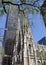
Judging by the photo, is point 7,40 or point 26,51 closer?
point 26,51

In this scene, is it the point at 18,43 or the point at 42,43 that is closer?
the point at 18,43

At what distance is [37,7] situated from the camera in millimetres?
6105

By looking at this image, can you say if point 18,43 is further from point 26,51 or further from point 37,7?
point 37,7

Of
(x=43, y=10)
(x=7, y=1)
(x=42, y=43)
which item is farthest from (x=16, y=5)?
(x=42, y=43)

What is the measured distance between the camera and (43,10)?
198 inches

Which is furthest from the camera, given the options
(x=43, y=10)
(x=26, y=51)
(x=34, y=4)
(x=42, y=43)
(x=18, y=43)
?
(x=42, y=43)

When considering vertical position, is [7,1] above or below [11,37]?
below

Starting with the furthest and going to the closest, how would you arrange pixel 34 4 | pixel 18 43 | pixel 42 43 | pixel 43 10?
pixel 42 43 < pixel 18 43 < pixel 34 4 < pixel 43 10

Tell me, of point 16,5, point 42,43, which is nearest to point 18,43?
point 42,43

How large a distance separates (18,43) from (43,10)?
51868mm

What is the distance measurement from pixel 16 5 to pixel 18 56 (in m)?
46.8

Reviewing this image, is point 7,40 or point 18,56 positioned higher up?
point 7,40

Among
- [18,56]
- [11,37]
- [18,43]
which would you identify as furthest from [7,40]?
[18,56]

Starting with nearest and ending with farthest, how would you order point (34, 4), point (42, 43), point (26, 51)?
point (34, 4)
point (26, 51)
point (42, 43)
